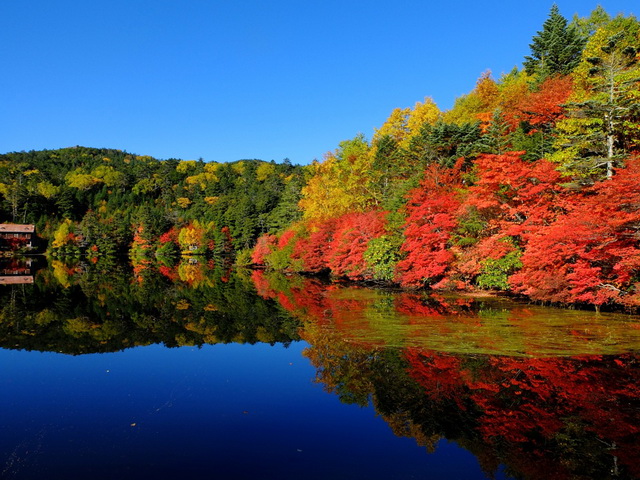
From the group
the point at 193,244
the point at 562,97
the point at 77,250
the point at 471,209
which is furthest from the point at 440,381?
the point at 77,250

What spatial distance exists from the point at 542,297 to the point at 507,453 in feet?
44.3

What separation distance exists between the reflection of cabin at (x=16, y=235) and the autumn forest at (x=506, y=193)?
46.2 m

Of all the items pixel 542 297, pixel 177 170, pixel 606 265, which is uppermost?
pixel 177 170

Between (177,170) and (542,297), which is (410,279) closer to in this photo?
→ (542,297)

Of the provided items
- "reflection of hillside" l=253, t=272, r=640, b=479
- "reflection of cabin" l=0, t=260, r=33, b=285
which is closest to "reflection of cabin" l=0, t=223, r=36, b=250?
"reflection of cabin" l=0, t=260, r=33, b=285

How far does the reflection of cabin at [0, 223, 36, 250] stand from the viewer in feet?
269

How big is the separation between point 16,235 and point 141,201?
4917 centimetres

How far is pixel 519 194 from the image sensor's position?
2056cm

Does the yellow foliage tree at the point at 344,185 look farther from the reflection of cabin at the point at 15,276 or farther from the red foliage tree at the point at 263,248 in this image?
the reflection of cabin at the point at 15,276

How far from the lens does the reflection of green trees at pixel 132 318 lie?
14.6 metres

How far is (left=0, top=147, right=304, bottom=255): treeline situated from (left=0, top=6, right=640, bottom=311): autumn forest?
6.75 meters

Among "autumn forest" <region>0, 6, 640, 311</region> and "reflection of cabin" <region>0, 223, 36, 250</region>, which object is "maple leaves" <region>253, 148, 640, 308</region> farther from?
"reflection of cabin" <region>0, 223, 36, 250</region>

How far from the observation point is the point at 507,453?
6.34 m

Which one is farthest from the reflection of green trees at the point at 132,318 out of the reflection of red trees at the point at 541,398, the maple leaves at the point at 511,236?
the maple leaves at the point at 511,236
